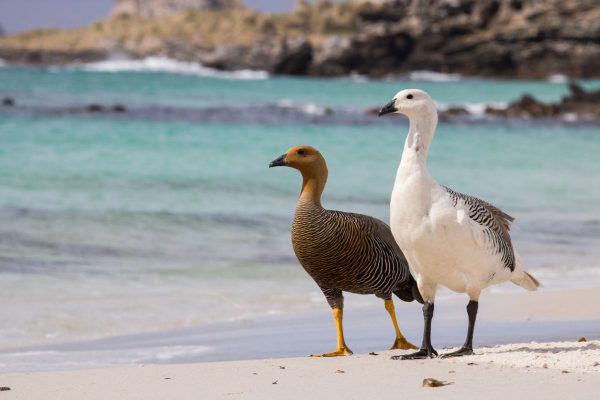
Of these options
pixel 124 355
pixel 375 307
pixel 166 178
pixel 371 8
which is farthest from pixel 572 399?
pixel 371 8

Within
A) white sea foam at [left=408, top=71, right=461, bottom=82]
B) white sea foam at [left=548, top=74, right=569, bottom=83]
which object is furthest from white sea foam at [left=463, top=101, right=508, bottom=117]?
white sea foam at [left=548, top=74, right=569, bottom=83]

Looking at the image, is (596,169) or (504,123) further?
(504,123)

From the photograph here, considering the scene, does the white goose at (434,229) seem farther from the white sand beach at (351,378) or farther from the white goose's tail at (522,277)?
the white sand beach at (351,378)

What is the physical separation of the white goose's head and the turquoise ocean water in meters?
3.39

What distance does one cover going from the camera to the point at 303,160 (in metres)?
7.34

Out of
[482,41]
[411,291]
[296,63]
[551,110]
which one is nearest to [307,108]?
[551,110]

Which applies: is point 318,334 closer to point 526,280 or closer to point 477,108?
point 526,280

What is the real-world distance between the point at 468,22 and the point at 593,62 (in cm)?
1238

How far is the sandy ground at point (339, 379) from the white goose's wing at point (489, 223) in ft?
1.92

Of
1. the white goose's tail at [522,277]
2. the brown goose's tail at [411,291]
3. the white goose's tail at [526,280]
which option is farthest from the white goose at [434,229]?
the brown goose's tail at [411,291]

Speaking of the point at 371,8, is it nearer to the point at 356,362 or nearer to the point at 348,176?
the point at 348,176

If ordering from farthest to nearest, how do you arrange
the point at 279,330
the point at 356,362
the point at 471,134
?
the point at 471,134 → the point at 279,330 → the point at 356,362

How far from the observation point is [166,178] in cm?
1966

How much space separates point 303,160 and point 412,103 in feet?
3.51
